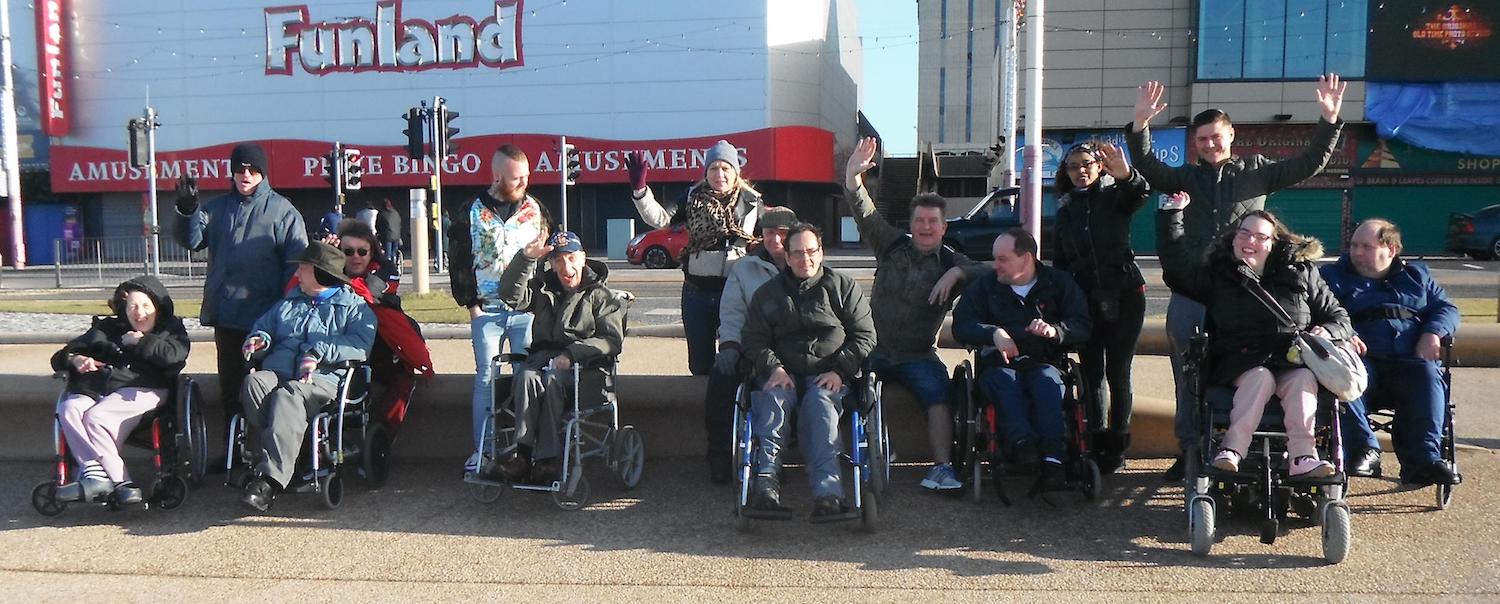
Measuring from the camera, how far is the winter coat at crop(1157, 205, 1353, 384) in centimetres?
459

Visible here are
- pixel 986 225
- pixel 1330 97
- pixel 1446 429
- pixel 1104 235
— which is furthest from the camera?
pixel 986 225

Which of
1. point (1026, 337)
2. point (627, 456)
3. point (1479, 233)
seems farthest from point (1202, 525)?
point (1479, 233)

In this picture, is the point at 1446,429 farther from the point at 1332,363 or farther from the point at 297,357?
the point at 297,357

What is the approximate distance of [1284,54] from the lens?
28188mm

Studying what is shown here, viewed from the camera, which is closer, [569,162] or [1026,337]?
[1026,337]

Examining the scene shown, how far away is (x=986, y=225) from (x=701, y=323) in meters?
16.5

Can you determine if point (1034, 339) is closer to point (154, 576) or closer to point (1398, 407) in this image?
point (1398, 407)

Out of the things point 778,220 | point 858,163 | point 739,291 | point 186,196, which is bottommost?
point 739,291

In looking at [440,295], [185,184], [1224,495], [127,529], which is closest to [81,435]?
[127,529]

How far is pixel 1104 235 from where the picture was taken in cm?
531

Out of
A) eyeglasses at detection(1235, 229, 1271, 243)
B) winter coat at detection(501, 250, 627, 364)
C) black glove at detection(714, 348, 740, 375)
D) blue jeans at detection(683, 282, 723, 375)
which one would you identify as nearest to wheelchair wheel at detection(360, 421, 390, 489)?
winter coat at detection(501, 250, 627, 364)

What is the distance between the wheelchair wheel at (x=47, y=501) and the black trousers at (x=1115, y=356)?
4867 mm

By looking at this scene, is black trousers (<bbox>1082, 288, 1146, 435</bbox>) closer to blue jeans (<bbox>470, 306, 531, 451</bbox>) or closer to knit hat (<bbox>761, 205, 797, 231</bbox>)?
knit hat (<bbox>761, 205, 797, 231</bbox>)

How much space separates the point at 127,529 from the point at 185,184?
5.94 feet
